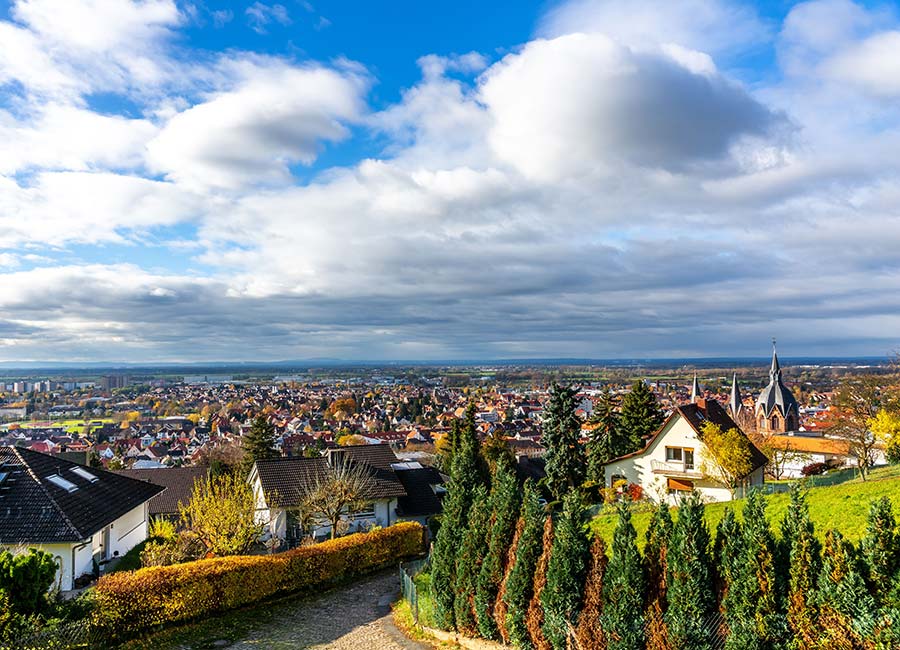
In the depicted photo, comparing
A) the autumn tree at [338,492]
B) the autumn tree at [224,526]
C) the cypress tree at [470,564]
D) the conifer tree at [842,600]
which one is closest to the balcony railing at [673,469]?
the autumn tree at [338,492]

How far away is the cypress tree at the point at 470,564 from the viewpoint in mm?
12367

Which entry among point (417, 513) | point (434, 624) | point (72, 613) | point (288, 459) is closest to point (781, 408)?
point (417, 513)

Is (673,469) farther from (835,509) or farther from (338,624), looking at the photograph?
(338,624)

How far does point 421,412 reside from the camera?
14112cm

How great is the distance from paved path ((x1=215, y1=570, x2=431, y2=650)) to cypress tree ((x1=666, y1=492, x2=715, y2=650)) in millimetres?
5960

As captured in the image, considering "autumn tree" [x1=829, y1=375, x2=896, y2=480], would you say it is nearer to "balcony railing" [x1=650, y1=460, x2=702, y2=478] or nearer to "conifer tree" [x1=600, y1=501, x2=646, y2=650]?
"balcony railing" [x1=650, y1=460, x2=702, y2=478]

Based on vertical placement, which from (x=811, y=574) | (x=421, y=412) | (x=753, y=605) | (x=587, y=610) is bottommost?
(x=421, y=412)

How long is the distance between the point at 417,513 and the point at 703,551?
22800mm

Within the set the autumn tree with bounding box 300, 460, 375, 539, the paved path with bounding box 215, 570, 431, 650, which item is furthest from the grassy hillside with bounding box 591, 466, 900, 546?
A: the autumn tree with bounding box 300, 460, 375, 539

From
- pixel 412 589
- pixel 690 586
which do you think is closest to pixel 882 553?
pixel 690 586

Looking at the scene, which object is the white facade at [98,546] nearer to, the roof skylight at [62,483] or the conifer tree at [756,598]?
the roof skylight at [62,483]

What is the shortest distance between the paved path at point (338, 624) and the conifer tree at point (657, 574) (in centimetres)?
551

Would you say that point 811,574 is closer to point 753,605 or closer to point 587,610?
point 753,605

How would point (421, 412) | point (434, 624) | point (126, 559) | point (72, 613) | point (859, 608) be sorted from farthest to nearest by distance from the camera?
point (421, 412) < point (126, 559) < point (434, 624) < point (72, 613) < point (859, 608)
